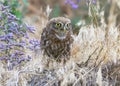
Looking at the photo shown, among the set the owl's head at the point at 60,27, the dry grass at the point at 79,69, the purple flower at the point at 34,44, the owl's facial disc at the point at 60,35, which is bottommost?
the dry grass at the point at 79,69

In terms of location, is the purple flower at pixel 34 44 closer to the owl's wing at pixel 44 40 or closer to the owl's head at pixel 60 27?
the owl's wing at pixel 44 40

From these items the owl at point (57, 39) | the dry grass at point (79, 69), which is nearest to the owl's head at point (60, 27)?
the owl at point (57, 39)

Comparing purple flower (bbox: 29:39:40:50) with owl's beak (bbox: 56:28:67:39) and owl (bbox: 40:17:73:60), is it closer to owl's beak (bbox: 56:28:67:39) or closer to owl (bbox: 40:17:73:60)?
owl (bbox: 40:17:73:60)

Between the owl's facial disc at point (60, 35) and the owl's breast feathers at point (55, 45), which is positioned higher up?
the owl's facial disc at point (60, 35)

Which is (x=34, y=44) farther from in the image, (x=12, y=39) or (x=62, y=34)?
(x=62, y=34)

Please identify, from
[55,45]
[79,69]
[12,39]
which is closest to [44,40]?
[55,45]
